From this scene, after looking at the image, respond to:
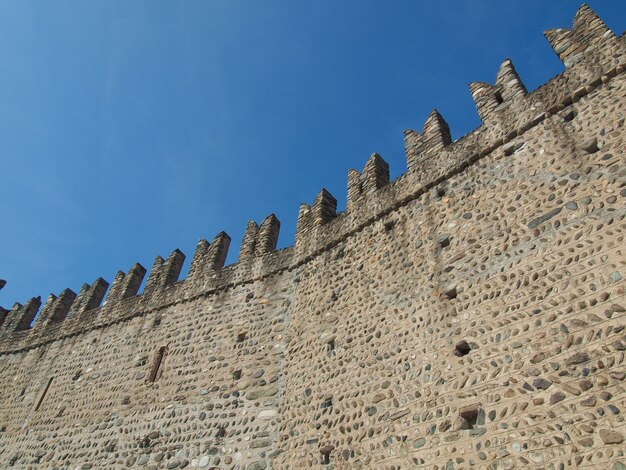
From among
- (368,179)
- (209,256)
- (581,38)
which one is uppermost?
(581,38)

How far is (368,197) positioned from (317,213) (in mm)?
1222

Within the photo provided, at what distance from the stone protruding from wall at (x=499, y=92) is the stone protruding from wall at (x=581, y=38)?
1.94 feet

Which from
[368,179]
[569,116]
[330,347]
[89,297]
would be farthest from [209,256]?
Result: [569,116]

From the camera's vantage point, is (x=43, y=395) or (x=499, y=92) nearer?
(x=499, y=92)

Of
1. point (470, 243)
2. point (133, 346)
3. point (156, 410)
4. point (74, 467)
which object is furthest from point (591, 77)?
point (74, 467)

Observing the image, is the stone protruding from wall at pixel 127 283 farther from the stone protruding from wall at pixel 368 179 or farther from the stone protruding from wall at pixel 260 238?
the stone protruding from wall at pixel 368 179

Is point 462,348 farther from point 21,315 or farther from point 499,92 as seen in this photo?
point 21,315

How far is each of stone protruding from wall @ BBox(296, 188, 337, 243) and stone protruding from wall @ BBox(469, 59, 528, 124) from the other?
3.08 metres

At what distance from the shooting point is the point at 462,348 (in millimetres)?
4891

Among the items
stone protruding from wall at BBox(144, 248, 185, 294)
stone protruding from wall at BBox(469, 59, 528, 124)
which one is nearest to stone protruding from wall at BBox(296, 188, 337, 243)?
stone protruding from wall at BBox(469, 59, 528, 124)

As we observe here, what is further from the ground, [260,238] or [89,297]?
[89,297]

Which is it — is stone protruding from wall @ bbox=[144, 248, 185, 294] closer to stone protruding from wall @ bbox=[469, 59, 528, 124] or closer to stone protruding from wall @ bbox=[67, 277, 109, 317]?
stone protruding from wall @ bbox=[67, 277, 109, 317]

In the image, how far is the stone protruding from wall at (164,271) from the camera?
10.3 meters

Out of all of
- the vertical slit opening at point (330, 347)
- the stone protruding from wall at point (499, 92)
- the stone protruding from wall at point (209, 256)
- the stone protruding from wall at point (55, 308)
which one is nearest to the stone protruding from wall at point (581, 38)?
the stone protruding from wall at point (499, 92)
